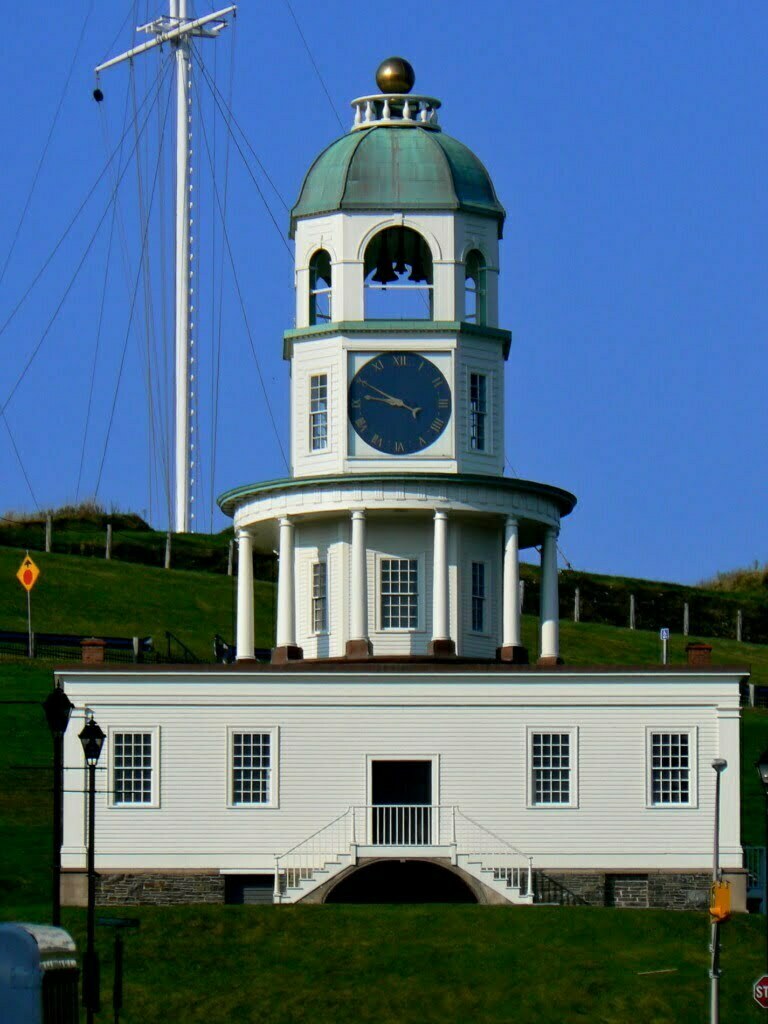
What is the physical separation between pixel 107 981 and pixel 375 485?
15.4 meters

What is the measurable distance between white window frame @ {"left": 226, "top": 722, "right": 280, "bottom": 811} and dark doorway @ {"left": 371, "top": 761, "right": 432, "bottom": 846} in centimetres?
200

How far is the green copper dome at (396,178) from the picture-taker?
204ft

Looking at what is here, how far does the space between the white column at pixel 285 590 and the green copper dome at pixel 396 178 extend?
24.4 ft

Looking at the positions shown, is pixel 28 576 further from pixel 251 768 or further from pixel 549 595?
pixel 251 768

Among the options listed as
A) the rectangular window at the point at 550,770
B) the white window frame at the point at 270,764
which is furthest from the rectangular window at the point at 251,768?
the rectangular window at the point at 550,770

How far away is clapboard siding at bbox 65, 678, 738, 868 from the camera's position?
56.2 m

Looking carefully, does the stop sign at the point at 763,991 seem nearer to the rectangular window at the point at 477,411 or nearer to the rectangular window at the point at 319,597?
the rectangular window at the point at 319,597

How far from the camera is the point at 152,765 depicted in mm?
56500

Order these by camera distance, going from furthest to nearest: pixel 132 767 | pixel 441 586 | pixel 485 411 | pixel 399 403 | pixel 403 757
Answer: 1. pixel 485 411
2. pixel 399 403
3. pixel 441 586
4. pixel 403 757
5. pixel 132 767

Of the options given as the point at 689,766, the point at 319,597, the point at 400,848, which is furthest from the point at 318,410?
the point at 689,766

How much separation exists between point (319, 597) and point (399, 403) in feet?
15.1

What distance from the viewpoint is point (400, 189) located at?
62.1 meters

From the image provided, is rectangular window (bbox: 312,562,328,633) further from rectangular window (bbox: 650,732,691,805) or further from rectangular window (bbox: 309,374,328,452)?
rectangular window (bbox: 650,732,691,805)

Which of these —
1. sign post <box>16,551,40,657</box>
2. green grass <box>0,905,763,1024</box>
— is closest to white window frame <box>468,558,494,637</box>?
green grass <box>0,905,763,1024</box>
